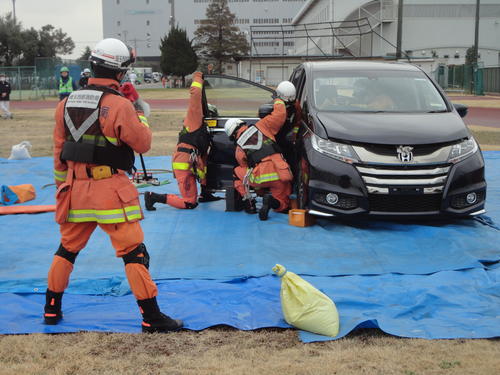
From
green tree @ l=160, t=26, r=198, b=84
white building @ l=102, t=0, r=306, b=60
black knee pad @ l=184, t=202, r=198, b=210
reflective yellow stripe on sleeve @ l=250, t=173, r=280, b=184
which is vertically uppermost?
white building @ l=102, t=0, r=306, b=60

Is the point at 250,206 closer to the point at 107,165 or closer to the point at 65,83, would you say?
the point at 107,165

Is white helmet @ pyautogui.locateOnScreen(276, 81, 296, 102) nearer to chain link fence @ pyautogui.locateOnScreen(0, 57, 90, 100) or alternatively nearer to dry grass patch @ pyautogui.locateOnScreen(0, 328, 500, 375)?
dry grass patch @ pyautogui.locateOnScreen(0, 328, 500, 375)

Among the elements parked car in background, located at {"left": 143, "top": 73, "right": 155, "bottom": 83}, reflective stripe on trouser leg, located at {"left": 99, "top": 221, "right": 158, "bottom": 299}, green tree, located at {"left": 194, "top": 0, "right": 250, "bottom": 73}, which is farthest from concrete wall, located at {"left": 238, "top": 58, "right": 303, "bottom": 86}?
parked car in background, located at {"left": 143, "top": 73, "right": 155, "bottom": 83}

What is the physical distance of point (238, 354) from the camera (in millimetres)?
4129

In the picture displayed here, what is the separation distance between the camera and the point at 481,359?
4.00 m

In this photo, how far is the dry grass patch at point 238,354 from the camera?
12.8 feet

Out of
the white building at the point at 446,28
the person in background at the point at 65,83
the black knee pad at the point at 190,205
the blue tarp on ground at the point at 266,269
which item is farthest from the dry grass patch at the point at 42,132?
the white building at the point at 446,28

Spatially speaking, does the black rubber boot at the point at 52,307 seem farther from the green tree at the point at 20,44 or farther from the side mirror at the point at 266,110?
the green tree at the point at 20,44

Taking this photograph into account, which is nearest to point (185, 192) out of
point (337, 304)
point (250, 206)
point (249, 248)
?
point (250, 206)

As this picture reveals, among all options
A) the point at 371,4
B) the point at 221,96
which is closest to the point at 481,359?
the point at 221,96

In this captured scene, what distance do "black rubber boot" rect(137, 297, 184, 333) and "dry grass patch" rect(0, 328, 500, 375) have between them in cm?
6

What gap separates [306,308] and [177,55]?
70.2 metres

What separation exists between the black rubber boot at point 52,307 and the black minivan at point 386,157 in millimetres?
3179

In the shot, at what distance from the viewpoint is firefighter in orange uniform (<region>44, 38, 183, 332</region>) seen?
4.38m
